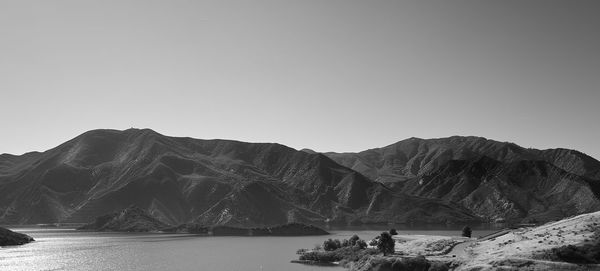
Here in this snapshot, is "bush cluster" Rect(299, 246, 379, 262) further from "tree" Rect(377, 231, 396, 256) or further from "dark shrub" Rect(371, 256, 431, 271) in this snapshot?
"dark shrub" Rect(371, 256, 431, 271)

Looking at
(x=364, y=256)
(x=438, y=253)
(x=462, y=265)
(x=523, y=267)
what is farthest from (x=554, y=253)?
(x=364, y=256)

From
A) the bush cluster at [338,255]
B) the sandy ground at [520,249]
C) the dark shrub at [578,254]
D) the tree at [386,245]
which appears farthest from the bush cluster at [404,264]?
the bush cluster at [338,255]

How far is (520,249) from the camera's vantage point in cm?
12688

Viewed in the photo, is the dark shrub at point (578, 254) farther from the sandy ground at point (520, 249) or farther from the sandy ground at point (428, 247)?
the sandy ground at point (428, 247)

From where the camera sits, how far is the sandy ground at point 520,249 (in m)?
117

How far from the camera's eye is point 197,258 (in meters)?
200

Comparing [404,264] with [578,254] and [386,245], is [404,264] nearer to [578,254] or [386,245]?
[386,245]

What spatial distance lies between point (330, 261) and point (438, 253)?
37.9 m

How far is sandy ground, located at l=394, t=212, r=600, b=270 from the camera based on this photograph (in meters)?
117

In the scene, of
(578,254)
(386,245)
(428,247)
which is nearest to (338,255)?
(428,247)

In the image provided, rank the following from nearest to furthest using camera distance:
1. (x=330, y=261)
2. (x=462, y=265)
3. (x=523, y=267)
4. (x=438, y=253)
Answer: (x=523, y=267) < (x=462, y=265) < (x=438, y=253) < (x=330, y=261)

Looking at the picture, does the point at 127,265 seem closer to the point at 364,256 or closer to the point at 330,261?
the point at 330,261

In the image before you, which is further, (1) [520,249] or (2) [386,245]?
(2) [386,245]

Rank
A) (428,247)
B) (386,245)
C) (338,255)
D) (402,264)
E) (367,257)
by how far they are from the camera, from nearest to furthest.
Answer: (402,264) → (386,245) → (367,257) → (428,247) → (338,255)
